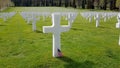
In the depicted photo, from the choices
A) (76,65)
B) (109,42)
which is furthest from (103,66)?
(109,42)

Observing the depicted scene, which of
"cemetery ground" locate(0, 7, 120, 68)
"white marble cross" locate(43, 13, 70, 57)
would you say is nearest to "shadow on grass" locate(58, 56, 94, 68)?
"cemetery ground" locate(0, 7, 120, 68)

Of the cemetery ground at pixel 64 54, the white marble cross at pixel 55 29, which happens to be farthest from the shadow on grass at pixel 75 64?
the white marble cross at pixel 55 29

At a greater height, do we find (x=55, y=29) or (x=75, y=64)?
(x=55, y=29)

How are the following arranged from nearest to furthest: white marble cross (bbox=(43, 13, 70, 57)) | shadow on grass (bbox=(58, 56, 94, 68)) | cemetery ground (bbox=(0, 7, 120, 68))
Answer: shadow on grass (bbox=(58, 56, 94, 68)) → cemetery ground (bbox=(0, 7, 120, 68)) → white marble cross (bbox=(43, 13, 70, 57))

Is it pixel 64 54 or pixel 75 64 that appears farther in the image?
pixel 64 54

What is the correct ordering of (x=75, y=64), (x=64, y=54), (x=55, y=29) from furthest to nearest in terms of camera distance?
1. (x=64, y=54)
2. (x=55, y=29)
3. (x=75, y=64)

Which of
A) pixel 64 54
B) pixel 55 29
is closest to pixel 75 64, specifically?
pixel 64 54

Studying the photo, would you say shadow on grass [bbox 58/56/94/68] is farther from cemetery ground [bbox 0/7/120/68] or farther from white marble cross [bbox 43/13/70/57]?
white marble cross [bbox 43/13/70/57]

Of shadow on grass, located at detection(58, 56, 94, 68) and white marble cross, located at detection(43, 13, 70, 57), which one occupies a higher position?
white marble cross, located at detection(43, 13, 70, 57)

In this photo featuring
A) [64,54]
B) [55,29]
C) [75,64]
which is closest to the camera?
[75,64]

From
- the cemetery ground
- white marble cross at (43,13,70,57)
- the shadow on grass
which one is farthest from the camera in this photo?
white marble cross at (43,13,70,57)

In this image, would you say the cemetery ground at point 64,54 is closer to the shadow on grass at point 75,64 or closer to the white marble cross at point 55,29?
the shadow on grass at point 75,64

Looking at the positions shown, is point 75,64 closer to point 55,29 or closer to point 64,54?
point 64,54

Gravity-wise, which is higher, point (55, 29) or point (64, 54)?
point (55, 29)
